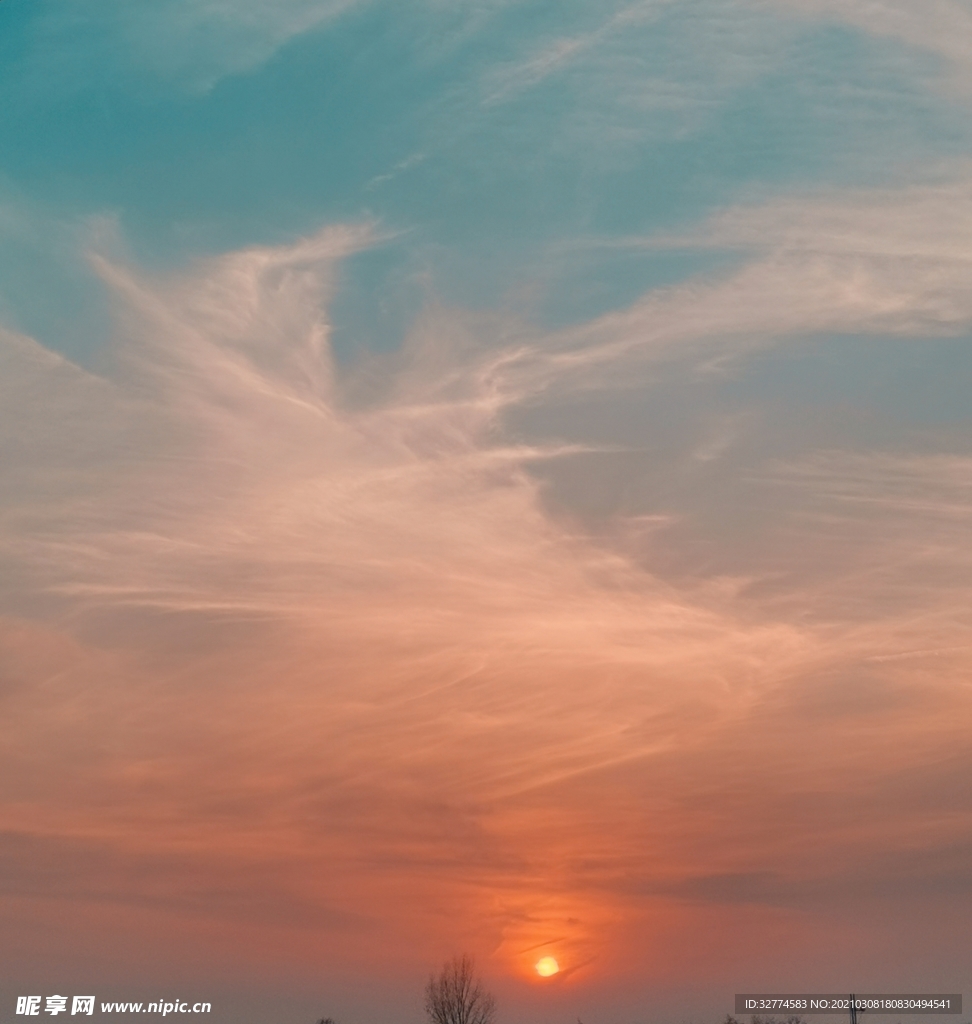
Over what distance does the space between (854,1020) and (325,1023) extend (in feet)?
189

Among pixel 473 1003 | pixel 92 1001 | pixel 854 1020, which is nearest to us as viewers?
pixel 92 1001

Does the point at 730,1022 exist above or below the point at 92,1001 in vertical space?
above

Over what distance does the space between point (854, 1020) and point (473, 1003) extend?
44524mm

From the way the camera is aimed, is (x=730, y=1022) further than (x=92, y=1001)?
Yes

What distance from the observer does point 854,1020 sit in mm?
96312

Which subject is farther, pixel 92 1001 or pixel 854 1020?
pixel 854 1020

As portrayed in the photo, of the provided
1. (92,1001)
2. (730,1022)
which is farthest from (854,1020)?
(92,1001)

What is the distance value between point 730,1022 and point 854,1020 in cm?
3688

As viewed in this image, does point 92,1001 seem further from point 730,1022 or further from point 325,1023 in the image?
point 730,1022

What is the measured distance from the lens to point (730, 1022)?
429 feet

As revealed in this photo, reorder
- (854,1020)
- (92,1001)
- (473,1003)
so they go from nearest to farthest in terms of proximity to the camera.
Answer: (92,1001)
(854,1020)
(473,1003)

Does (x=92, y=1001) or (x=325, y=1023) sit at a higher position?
(x=325, y=1023)

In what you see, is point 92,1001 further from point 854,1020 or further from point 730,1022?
point 730,1022

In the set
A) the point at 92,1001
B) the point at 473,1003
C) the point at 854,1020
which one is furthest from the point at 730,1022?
the point at 92,1001
